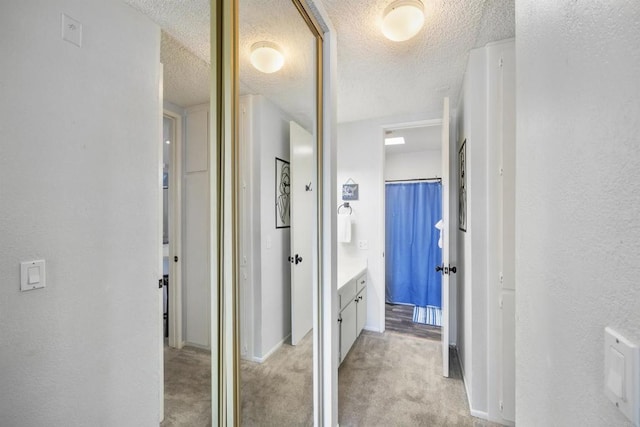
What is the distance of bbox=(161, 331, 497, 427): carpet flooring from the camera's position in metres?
0.81

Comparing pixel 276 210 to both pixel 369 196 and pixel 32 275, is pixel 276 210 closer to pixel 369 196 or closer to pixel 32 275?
pixel 32 275

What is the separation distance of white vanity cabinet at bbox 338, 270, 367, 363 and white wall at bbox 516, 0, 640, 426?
1.64 m

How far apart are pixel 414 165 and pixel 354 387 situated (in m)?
3.45

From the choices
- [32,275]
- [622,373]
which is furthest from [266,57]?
[622,373]

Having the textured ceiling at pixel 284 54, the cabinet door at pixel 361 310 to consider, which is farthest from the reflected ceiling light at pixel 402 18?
the cabinet door at pixel 361 310

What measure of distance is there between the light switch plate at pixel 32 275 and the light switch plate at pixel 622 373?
100cm

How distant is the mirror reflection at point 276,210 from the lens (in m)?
1.07

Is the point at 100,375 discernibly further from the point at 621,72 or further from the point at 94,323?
the point at 621,72

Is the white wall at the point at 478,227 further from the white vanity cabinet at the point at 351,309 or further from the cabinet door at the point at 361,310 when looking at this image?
the cabinet door at the point at 361,310

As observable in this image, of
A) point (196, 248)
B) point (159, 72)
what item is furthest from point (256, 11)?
point (196, 248)

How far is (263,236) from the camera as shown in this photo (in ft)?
4.10

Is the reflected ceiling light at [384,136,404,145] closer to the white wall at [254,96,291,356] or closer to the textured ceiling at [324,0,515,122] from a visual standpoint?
the textured ceiling at [324,0,515,122]

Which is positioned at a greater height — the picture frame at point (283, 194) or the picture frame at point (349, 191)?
the picture frame at point (349, 191)

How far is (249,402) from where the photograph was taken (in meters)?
1.07
